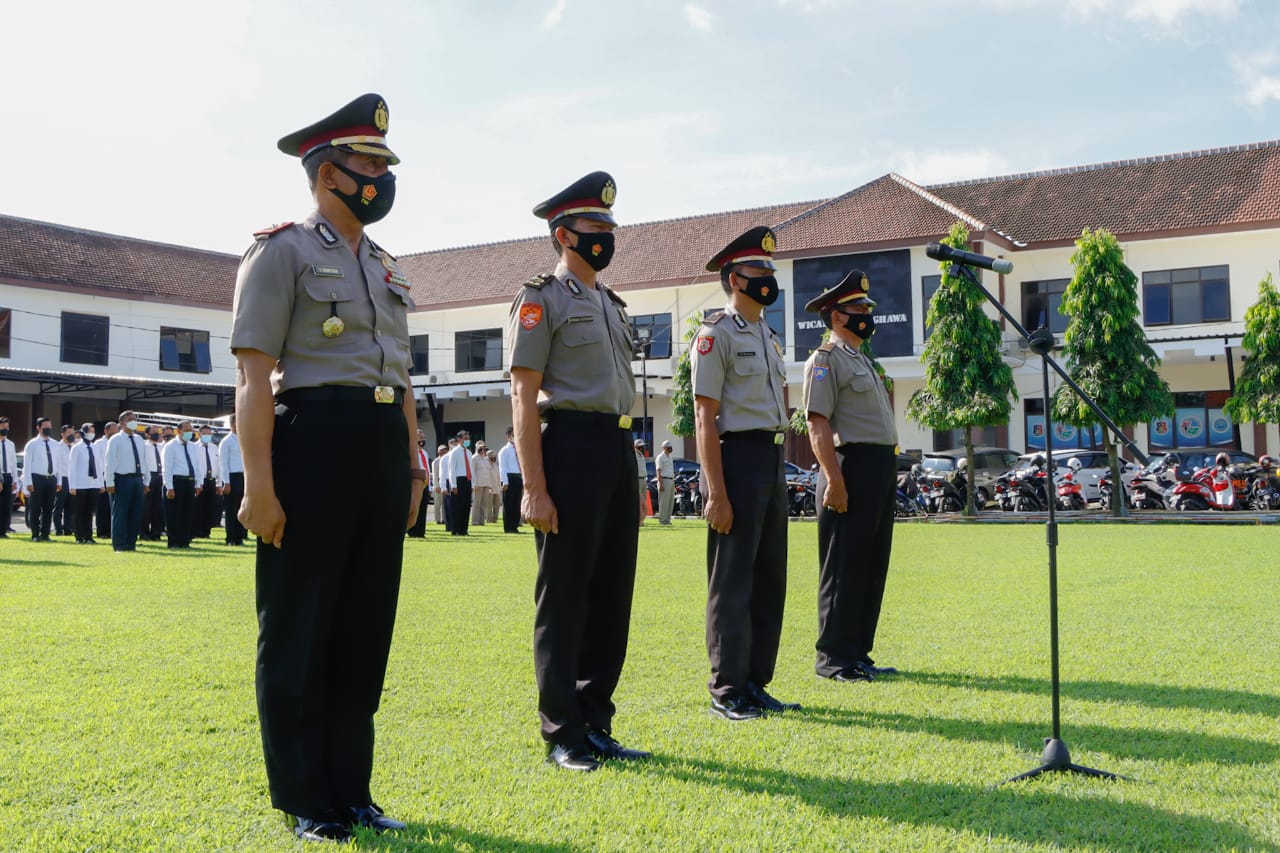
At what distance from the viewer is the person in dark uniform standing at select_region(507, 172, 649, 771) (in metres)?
4.33

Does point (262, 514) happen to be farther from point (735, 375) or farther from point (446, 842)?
point (735, 375)

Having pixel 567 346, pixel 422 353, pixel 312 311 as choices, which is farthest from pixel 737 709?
pixel 422 353

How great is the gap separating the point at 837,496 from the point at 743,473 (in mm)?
1042

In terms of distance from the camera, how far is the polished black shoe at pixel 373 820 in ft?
11.2

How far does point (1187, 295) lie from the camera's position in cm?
3272

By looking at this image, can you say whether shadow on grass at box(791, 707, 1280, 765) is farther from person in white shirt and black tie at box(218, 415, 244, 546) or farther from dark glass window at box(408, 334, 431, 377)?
dark glass window at box(408, 334, 431, 377)

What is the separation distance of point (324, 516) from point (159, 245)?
43.6 m

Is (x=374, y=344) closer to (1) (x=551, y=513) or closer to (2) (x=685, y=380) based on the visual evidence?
(1) (x=551, y=513)

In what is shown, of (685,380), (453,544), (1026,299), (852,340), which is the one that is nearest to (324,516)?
(852,340)

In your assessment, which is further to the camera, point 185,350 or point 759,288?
point 185,350

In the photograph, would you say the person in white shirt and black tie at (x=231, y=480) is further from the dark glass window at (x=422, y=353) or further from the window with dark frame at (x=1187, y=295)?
the window with dark frame at (x=1187, y=295)

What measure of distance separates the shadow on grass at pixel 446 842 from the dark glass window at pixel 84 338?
38.7 m

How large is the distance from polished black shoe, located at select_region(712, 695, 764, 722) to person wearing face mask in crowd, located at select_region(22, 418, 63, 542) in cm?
1573

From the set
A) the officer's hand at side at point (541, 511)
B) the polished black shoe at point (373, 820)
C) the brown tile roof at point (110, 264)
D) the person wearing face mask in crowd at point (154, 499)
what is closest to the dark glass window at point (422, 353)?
the brown tile roof at point (110, 264)
